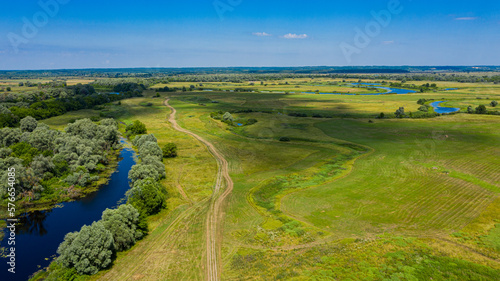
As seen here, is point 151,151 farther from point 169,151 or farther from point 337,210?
point 337,210

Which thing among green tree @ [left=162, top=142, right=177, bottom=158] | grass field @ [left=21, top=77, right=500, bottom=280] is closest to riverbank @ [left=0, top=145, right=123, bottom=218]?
green tree @ [left=162, top=142, right=177, bottom=158]

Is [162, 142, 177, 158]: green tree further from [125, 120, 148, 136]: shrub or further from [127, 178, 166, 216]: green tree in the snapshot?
[125, 120, 148, 136]: shrub

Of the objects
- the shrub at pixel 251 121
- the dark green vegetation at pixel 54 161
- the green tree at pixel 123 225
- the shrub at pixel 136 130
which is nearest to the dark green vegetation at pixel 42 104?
the dark green vegetation at pixel 54 161

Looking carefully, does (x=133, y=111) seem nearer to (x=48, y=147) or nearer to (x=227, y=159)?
(x=48, y=147)

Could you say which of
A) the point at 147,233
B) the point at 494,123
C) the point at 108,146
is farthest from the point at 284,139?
the point at 494,123

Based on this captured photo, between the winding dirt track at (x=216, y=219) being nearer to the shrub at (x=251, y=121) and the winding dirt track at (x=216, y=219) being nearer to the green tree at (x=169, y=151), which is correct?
the green tree at (x=169, y=151)

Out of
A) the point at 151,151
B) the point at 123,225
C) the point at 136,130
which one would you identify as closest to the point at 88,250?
the point at 123,225
